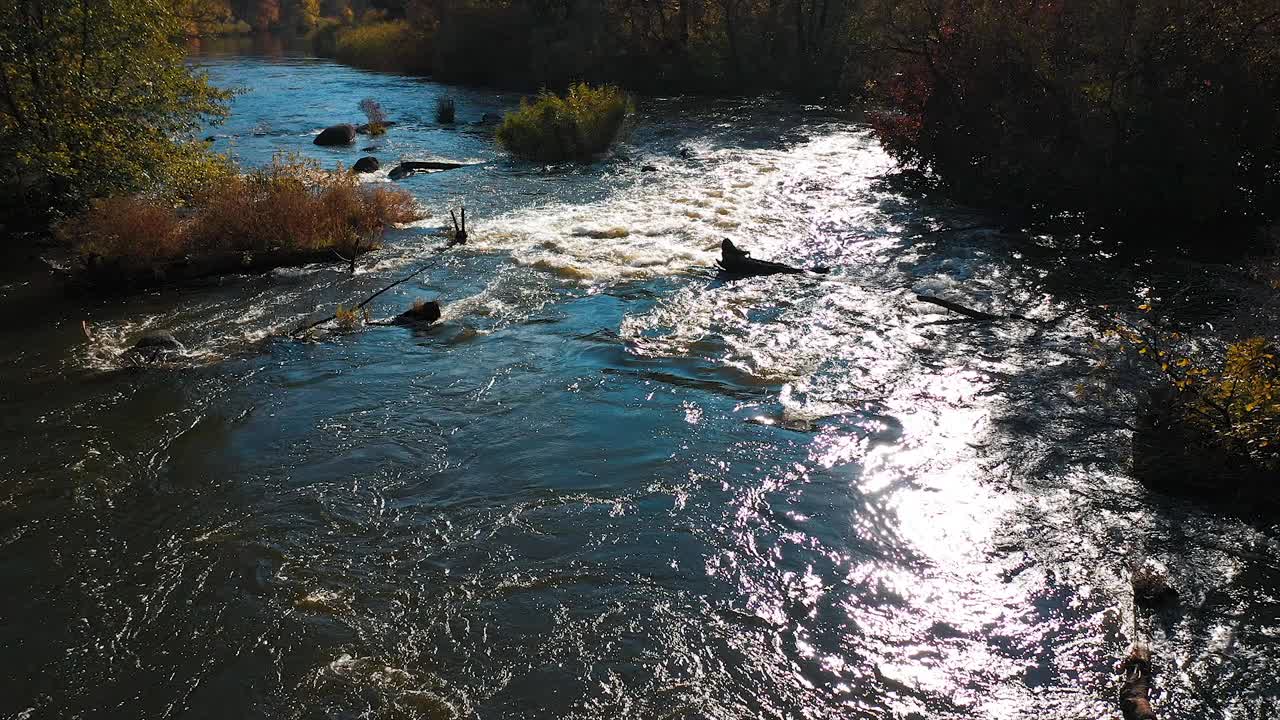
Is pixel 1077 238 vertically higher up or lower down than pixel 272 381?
higher up

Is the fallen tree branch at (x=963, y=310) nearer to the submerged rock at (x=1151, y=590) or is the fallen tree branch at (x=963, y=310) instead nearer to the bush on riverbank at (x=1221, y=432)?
the bush on riverbank at (x=1221, y=432)

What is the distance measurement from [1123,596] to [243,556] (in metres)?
7.84

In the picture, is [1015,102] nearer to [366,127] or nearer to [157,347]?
[157,347]

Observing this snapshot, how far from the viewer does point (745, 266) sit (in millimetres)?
15633

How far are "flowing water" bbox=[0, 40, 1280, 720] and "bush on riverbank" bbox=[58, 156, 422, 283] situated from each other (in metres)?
0.99

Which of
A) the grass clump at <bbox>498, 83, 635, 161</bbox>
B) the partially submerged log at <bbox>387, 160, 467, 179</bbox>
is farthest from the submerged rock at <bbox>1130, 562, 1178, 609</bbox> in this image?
the grass clump at <bbox>498, 83, 635, 161</bbox>

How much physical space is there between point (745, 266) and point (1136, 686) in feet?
35.0

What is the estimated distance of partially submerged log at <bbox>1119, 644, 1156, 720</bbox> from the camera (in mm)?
5738

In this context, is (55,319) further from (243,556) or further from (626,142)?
(626,142)

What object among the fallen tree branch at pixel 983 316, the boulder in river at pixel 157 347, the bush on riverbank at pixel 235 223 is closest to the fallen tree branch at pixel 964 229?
the fallen tree branch at pixel 983 316

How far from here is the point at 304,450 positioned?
32.1ft

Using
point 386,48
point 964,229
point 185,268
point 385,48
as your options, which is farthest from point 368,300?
point 385,48

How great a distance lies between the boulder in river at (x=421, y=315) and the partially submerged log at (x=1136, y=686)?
11003 mm

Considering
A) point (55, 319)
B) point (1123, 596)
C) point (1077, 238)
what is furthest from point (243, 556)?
point (1077, 238)
